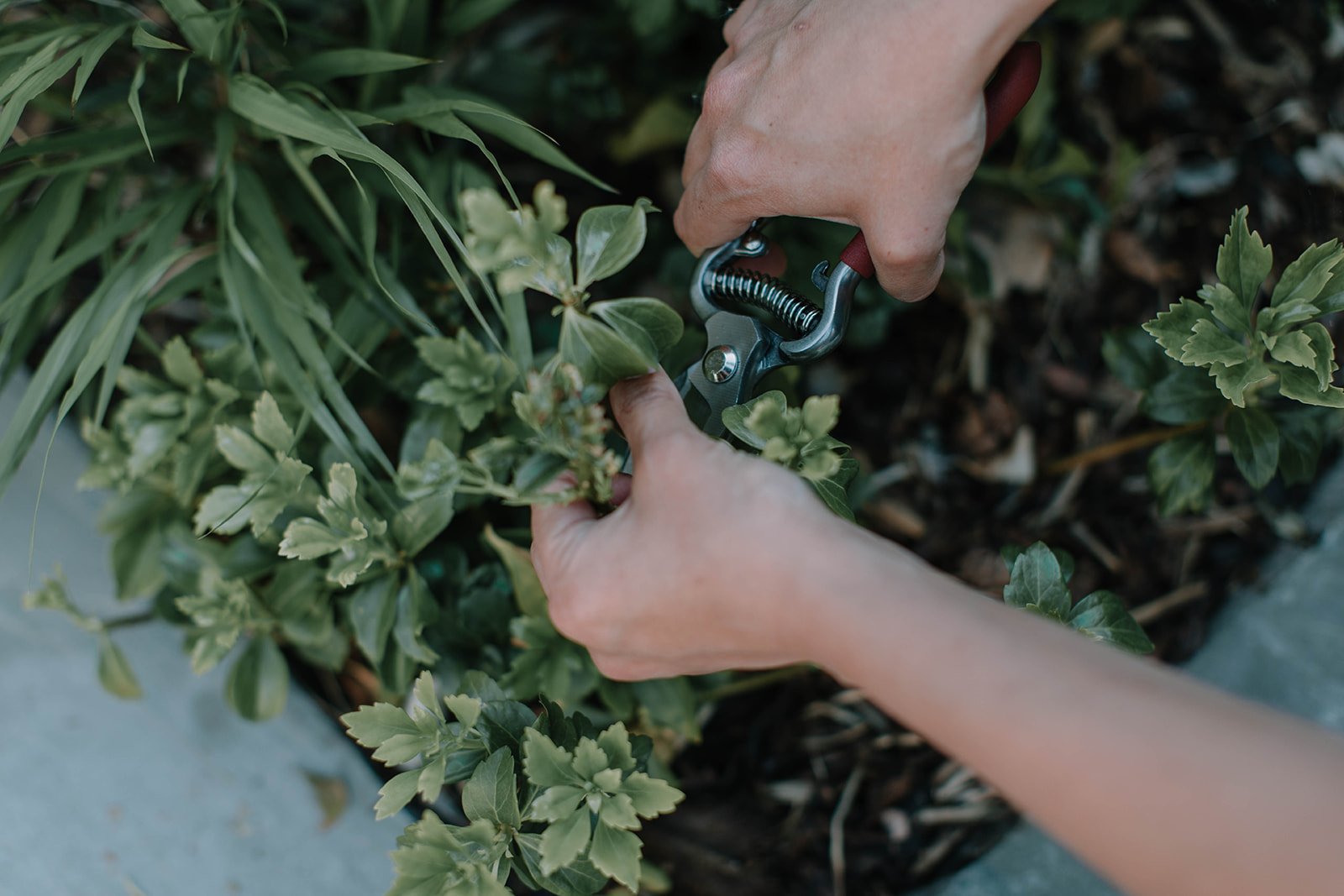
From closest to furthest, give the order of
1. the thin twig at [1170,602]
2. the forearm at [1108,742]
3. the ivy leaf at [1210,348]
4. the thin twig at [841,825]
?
the forearm at [1108,742], the ivy leaf at [1210,348], the thin twig at [841,825], the thin twig at [1170,602]

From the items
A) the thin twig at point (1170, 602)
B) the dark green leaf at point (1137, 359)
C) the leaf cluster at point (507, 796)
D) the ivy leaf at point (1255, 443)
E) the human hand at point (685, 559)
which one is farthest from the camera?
the thin twig at point (1170, 602)

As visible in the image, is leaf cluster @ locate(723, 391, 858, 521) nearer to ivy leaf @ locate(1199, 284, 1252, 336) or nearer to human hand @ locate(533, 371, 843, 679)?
human hand @ locate(533, 371, 843, 679)

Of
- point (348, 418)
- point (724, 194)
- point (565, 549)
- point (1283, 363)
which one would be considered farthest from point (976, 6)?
point (348, 418)

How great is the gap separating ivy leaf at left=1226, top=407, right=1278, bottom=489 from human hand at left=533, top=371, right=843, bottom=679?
59cm

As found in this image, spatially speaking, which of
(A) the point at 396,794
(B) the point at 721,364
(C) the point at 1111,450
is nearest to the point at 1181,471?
(C) the point at 1111,450

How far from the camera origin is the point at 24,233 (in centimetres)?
110

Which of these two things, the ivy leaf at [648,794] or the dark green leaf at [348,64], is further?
the dark green leaf at [348,64]

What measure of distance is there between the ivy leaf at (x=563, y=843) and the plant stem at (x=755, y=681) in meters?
0.50

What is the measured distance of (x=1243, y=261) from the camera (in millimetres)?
876

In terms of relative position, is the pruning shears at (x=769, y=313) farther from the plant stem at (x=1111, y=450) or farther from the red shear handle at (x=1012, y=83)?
the plant stem at (x=1111, y=450)

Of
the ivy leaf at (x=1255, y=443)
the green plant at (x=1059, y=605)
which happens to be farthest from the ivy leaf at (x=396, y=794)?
the ivy leaf at (x=1255, y=443)

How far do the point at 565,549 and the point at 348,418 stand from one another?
36cm

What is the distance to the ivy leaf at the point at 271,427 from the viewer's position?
3.10ft

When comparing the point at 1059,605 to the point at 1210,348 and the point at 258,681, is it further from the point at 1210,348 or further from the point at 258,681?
the point at 258,681
